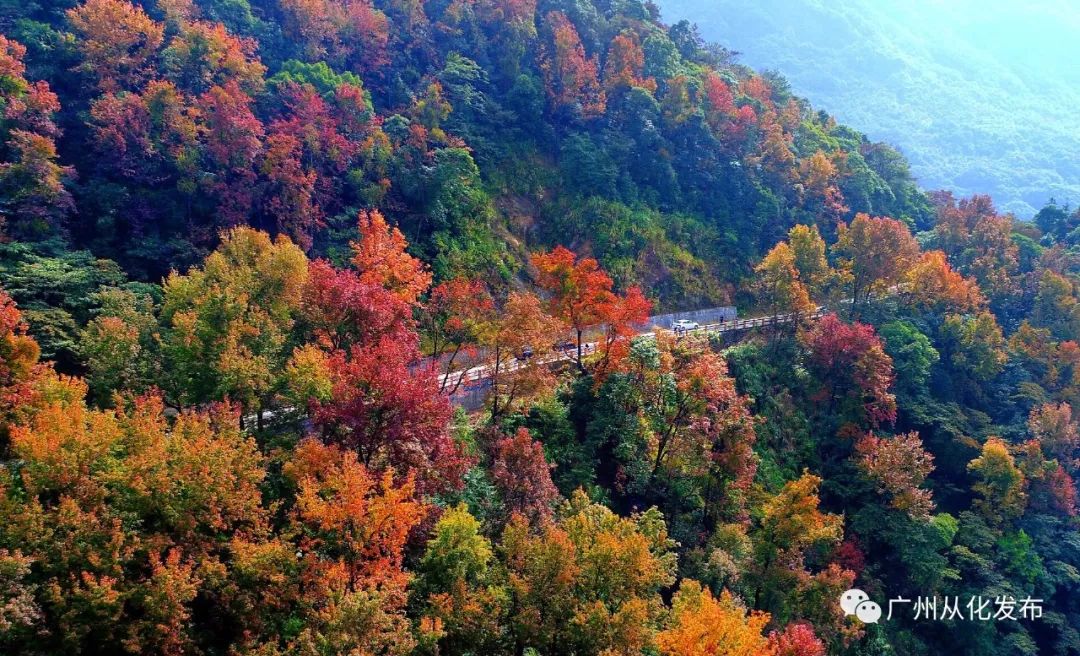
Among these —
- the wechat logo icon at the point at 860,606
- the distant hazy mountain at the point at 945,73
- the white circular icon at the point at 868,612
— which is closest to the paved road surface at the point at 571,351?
the wechat logo icon at the point at 860,606

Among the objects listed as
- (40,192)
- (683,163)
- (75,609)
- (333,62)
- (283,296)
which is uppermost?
(333,62)

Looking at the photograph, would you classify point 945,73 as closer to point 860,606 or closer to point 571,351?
point 571,351

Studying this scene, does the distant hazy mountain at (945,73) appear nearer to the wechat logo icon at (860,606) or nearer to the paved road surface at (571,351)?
the paved road surface at (571,351)

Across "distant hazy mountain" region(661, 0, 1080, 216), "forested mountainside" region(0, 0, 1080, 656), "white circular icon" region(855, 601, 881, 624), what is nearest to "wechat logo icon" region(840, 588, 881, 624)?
"white circular icon" region(855, 601, 881, 624)

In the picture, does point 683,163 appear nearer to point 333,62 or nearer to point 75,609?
point 333,62

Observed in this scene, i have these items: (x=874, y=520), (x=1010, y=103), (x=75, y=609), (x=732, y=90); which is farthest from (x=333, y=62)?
(x=1010, y=103)

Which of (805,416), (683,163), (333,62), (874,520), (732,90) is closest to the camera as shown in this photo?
(874,520)
